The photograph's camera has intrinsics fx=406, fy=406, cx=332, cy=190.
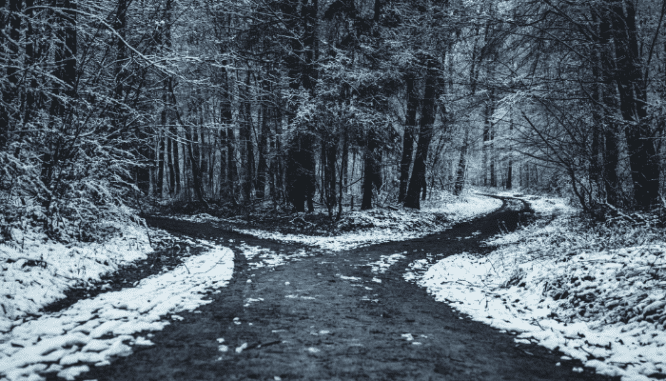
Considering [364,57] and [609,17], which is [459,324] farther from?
[364,57]

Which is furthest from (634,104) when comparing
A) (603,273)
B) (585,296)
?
(585,296)

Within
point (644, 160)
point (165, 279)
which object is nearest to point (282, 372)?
point (165, 279)

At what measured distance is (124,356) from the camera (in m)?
4.34

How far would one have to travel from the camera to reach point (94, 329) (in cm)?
498

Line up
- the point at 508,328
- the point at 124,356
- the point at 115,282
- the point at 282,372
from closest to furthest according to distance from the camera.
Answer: the point at 282,372 → the point at 124,356 → the point at 508,328 → the point at 115,282

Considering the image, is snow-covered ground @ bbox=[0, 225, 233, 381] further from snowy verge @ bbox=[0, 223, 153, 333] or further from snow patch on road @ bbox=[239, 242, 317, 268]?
snow patch on road @ bbox=[239, 242, 317, 268]

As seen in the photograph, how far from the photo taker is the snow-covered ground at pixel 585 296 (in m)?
4.76

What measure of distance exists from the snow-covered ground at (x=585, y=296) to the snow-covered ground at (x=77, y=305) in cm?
474

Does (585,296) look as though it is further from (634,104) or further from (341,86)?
(341,86)

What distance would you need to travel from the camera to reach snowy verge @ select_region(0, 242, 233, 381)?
159 inches

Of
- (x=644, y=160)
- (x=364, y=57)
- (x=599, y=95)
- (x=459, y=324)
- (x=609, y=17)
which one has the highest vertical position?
(x=364, y=57)

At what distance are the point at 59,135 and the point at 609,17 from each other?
40.6ft

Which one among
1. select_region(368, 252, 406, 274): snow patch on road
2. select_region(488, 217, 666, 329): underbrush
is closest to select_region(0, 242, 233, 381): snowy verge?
select_region(368, 252, 406, 274): snow patch on road

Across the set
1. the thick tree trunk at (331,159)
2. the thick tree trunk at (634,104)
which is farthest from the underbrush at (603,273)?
the thick tree trunk at (331,159)
